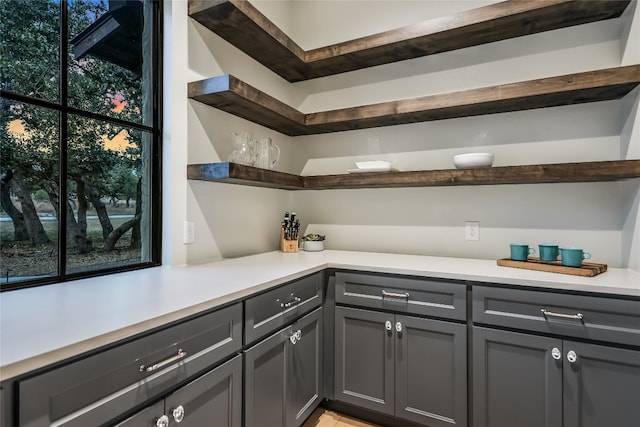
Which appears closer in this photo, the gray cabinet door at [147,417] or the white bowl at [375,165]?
the gray cabinet door at [147,417]

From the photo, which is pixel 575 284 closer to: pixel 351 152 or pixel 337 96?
pixel 351 152

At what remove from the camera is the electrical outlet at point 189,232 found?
70.7 inches

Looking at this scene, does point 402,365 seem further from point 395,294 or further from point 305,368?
point 305,368

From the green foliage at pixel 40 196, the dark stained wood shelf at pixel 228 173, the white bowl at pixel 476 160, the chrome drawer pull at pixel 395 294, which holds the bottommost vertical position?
the chrome drawer pull at pixel 395 294

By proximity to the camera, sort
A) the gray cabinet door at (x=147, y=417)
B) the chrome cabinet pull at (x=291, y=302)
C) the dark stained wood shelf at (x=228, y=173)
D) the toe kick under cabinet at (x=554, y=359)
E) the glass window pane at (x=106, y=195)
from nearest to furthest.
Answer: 1. the gray cabinet door at (x=147, y=417)
2. the toe kick under cabinet at (x=554, y=359)
3. the glass window pane at (x=106, y=195)
4. the chrome cabinet pull at (x=291, y=302)
5. the dark stained wood shelf at (x=228, y=173)

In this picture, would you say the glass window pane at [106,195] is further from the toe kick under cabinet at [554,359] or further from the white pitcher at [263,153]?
the toe kick under cabinet at [554,359]

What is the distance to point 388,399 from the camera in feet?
5.83

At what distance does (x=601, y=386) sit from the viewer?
1.37m

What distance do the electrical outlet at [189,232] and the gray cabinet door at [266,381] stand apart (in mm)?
715

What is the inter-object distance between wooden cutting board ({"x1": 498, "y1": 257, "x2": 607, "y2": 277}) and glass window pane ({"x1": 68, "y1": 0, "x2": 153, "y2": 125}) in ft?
6.72

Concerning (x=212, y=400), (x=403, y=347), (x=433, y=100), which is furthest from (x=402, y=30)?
(x=212, y=400)

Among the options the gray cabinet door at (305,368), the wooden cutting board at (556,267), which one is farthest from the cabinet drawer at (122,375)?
the wooden cutting board at (556,267)

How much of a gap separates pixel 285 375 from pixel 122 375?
851mm

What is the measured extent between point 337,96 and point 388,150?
1.97ft
